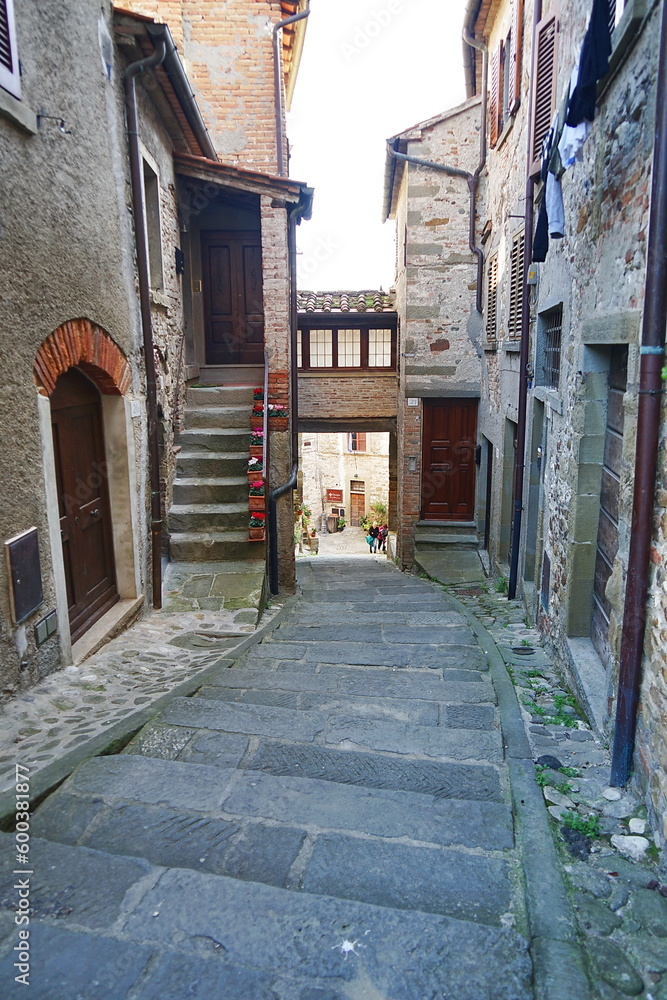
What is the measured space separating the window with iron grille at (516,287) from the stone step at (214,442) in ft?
13.1

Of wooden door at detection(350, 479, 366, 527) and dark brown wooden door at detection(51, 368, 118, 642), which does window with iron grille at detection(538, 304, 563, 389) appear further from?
wooden door at detection(350, 479, 366, 527)

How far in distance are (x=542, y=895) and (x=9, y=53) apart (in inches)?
199

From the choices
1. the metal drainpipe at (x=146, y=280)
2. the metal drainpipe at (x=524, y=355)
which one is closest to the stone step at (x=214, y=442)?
the metal drainpipe at (x=146, y=280)

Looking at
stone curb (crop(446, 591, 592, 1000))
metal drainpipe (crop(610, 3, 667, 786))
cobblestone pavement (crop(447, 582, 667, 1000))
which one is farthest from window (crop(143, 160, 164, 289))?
stone curb (crop(446, 591, 592, 1000))

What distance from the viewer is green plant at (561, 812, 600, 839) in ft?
9.21

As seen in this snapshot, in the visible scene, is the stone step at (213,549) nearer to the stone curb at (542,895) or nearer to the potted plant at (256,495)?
the potted plant at (256,495)

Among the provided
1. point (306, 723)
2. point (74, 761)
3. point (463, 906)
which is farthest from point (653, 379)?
point (74, 761)

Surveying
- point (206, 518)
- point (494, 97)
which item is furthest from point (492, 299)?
point (206, 518)

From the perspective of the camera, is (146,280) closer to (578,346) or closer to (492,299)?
(578,346)

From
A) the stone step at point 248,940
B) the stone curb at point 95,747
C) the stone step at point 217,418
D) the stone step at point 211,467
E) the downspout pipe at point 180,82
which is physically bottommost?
the stone curb at point 95,747

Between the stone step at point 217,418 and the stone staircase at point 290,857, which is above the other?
the stone step at point 217,418

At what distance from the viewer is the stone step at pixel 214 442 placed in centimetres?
855

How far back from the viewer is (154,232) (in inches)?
300

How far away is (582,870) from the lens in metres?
2.56
